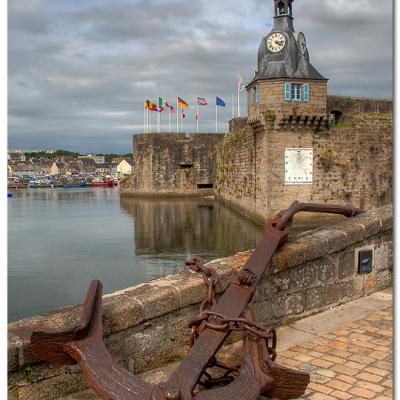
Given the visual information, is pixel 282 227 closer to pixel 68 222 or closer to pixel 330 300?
pixel 330 300

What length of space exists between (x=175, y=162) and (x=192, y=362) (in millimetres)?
35785

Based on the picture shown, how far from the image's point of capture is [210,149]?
37.6 meters

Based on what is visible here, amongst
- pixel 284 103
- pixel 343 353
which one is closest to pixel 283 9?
pixel 284 103

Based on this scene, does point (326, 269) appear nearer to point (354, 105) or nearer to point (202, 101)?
point (354, 105)

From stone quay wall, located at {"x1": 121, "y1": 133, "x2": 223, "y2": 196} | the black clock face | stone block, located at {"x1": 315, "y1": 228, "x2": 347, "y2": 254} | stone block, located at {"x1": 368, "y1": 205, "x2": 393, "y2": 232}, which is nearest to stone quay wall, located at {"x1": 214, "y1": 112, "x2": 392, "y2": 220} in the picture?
the black clock face

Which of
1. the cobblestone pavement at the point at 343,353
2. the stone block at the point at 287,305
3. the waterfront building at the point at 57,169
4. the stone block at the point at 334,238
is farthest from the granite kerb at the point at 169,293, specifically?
the waterfront building at the point at 57,169

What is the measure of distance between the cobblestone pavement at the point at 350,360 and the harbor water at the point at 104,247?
23.0ft

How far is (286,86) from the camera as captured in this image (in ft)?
61.7

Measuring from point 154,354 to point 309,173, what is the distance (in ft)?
56.2

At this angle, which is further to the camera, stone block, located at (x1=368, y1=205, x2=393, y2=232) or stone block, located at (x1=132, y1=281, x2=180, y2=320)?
stone block, located at (x1=368, y1=205, x2=393, y2=232)

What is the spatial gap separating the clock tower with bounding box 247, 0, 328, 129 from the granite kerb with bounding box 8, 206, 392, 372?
48.6 feet

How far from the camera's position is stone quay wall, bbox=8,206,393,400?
8.44 ft

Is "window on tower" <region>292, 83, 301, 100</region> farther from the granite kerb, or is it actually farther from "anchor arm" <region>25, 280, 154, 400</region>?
"anchor arm" <region>25, 280, 154, 400</region>

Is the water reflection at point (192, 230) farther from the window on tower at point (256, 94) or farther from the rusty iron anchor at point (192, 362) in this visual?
the rusty iron anchor at point (192, 362)
